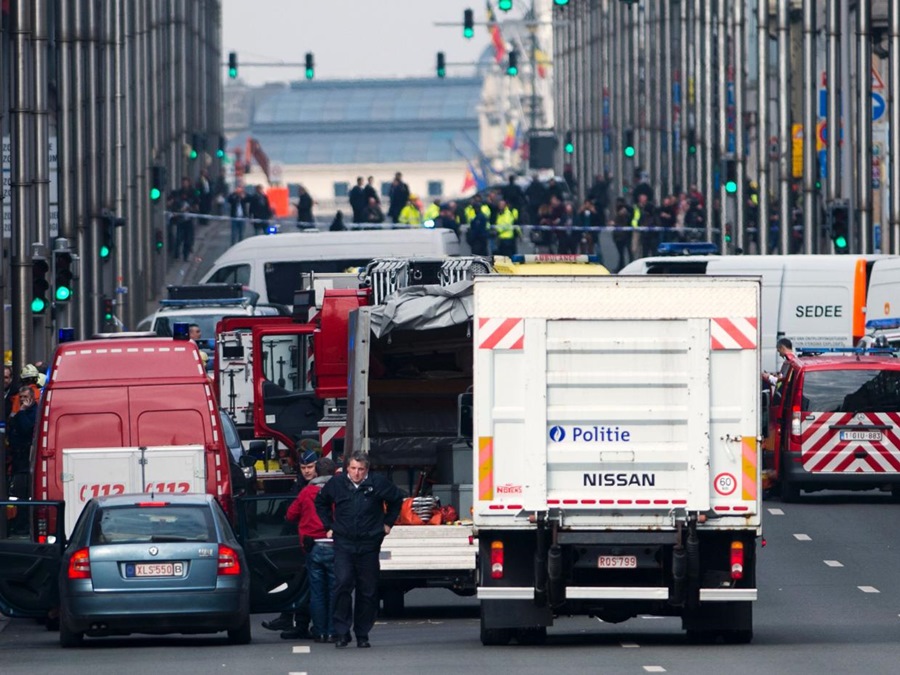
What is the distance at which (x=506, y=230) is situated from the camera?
5944 centimetres

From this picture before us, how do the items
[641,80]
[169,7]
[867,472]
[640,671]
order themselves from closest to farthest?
1. [640,671]
2. [867,472]
3. [169,7]
4. [641,80]

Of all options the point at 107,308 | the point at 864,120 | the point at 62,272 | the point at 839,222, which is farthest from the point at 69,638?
the point at 864,120

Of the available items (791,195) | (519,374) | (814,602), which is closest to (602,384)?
A: (519,374)

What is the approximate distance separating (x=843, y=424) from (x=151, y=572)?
14844mm

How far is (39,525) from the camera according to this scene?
24344 millimetres

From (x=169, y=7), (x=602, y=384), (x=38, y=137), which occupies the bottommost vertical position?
(x=602, y=384)

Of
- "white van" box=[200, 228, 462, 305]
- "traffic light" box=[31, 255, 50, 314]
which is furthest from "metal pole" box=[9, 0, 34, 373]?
"white van" box=[200, 228, 462, 305]

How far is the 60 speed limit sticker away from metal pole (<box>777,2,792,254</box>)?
4475 centimetres

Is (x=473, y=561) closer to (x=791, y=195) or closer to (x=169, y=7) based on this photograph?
(x=791, y=195)

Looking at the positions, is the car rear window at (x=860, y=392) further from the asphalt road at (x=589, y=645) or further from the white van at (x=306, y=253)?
the white van at (x=306, y=253)

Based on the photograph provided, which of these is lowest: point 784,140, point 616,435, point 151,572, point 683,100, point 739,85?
point 151,572

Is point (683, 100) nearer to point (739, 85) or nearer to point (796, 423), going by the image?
point (739, 85)

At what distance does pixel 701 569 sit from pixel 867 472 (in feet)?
48.0

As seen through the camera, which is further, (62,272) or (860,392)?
(62,272)
